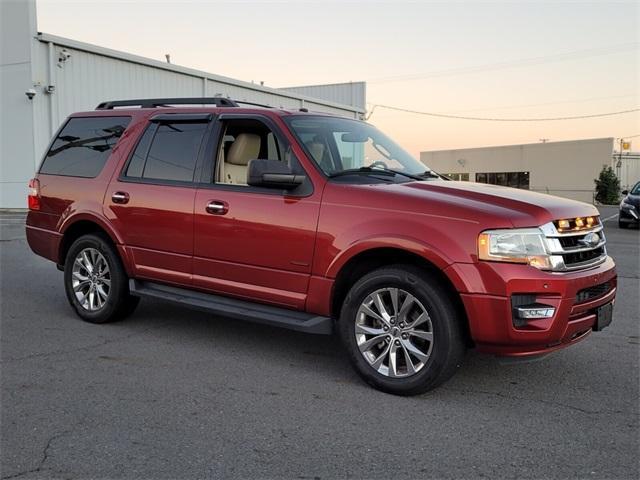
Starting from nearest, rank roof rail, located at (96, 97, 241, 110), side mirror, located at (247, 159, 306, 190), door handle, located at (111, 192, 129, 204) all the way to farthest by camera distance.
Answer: side mirror, located at (247, 159, 306, 190), roof rail, located at (96, 97, 241, 110), door handle, located at (111, 192, 129, 204)

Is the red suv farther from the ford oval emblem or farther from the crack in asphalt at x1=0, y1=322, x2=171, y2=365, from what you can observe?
the crack in asphalt at x1=0, y1=322, x2=171, y2=365

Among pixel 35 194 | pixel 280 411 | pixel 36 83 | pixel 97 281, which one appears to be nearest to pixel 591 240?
pixel 280 411

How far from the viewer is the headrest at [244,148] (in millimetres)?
5145

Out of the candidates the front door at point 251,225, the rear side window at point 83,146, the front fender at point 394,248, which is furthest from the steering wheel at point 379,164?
the rear side window at point 83,146

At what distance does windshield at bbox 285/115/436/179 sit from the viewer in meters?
4.77

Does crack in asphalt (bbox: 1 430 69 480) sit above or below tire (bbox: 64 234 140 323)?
below

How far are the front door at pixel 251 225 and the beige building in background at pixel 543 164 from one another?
1761 inches

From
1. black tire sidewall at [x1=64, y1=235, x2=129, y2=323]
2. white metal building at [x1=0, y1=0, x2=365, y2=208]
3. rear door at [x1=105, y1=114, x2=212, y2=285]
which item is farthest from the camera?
white metal building at [x1=0, y1=0, x2=365, y2=208]

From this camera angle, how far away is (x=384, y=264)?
14.3 feet

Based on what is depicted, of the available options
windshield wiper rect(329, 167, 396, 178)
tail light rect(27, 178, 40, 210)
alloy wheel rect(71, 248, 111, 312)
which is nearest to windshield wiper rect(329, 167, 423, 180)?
windshield wiper rect(329, 167, 396, 178)

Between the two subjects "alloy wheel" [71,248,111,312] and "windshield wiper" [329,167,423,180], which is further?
"alloy wheel" [71,248,111,312]

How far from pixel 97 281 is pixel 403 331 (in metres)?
3.28

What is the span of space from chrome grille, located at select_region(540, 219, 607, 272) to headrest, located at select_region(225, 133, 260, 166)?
8.08ft

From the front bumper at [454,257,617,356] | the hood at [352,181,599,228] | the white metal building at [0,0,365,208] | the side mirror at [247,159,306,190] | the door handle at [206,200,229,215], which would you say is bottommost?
the front bumper at [454,257,617,356]
